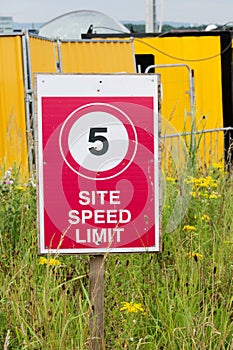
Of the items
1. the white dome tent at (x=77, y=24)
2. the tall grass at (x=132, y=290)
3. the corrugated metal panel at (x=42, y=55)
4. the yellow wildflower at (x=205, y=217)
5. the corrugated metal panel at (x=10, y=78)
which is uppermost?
the white dome tent at (x=77, y=24)

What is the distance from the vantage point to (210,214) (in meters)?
4.95

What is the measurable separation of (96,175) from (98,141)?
0.15 m

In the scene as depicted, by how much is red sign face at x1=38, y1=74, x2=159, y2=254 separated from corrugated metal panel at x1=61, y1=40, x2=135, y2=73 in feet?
27.0

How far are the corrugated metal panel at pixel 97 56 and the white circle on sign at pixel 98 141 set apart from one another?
8257 millimetres

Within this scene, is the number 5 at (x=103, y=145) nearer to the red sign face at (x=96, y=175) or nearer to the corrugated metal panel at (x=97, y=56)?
the red sign face at (x=96, y=175)

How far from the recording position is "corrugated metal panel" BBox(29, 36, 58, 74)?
9.90m

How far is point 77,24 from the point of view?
50.5ft

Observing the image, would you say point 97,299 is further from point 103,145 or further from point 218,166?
point 218,166

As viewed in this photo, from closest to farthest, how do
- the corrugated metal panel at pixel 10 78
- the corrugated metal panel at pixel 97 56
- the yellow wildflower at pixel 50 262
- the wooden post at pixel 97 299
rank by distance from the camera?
the yellow wildflower at pixel 50 262 < the wooden post at pixel 97 299 < the corrugated metal panel at pixel 10 78 < the corrugated metal panel at pixel 97 56

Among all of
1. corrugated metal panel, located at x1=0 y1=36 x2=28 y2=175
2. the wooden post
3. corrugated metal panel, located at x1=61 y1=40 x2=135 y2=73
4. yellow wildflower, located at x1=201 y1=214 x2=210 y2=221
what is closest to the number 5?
the wooden post

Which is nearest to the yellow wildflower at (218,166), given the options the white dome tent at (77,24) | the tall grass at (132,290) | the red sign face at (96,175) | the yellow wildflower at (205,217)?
the tall grass at (132,290)

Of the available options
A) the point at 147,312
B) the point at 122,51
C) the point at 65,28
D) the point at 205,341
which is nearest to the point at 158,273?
the point at 147,312

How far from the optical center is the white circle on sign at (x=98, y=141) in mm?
3311

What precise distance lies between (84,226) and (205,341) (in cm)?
76
